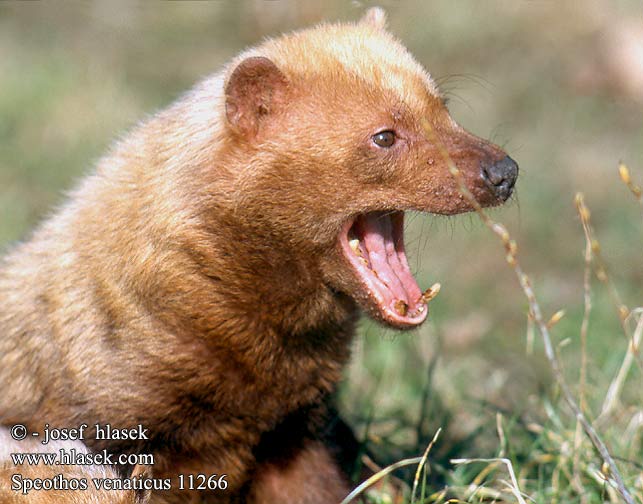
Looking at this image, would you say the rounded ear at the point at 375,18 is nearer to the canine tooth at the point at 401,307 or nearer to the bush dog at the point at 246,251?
the bush dog at the point at 246,251

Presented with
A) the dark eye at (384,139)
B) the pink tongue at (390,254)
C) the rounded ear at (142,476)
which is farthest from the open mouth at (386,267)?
the rounded ear at (142,476)

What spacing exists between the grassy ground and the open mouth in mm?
632

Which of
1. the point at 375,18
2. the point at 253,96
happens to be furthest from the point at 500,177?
the point at 375,18

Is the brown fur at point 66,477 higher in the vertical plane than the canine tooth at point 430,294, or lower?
lower

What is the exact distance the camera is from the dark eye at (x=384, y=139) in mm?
3889

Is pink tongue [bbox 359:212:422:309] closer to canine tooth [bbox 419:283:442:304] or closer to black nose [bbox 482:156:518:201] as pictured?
canine tooth [bbox 419:283:442:304]

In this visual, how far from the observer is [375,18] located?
453 centimetres

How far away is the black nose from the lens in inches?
151

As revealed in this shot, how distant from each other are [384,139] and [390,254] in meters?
0.50

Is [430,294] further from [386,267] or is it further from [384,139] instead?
[384,139]

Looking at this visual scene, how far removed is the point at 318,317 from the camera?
4066 millimetres

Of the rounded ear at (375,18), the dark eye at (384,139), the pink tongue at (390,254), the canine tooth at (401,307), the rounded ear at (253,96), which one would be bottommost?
the canine tooth at (401,307)

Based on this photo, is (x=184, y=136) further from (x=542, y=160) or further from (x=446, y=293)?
(x=542, y=160)

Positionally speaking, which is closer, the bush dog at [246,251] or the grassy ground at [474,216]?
the bush dog at [246,251]
